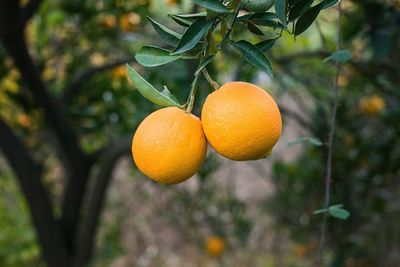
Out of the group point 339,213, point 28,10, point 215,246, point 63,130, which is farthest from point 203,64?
point 215,246

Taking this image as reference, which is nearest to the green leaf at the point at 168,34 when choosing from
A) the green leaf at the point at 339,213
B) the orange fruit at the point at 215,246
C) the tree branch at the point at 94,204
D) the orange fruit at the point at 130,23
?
the green leaf at the point at 339,213

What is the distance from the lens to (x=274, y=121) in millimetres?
600

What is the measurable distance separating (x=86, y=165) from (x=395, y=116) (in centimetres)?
106

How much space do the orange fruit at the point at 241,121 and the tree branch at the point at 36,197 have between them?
1.41 metres

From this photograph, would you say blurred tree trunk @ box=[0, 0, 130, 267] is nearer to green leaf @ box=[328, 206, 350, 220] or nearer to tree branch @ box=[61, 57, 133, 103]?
tree branch @ box=[61, 57, 133, 103]

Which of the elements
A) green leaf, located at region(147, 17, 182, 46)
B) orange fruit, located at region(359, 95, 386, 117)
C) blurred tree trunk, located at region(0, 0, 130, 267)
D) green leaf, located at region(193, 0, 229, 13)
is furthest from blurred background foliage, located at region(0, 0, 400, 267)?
green leaf, located at region(193, 0, 229, 13)

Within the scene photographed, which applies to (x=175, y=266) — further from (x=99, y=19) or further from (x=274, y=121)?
(x=274, y=121)

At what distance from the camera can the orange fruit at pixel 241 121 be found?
586 millimetres

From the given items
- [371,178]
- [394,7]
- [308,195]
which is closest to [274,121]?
[394,7]

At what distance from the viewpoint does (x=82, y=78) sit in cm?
194

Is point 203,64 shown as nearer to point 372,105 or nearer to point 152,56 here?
point 152,56

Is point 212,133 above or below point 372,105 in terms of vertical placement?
above

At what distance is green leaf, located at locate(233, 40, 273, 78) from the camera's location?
0.60 metres

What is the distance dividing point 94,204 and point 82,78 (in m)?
0.47
